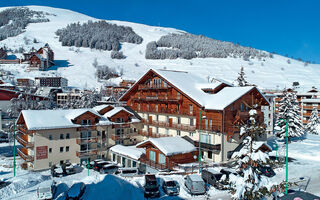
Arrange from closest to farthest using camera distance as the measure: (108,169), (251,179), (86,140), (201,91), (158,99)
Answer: (251,179)
(108,169)
(86,140)
(201,91)
(158,99)

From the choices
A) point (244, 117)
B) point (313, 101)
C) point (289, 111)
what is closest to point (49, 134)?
point (244, 117)

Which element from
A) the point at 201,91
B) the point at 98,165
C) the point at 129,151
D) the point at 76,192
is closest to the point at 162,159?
the point at 129,151

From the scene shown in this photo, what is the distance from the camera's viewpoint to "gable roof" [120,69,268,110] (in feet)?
120

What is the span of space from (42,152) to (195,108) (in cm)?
2372

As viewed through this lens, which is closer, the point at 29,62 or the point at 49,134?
the point at 49,134

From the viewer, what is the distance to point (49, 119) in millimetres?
38688

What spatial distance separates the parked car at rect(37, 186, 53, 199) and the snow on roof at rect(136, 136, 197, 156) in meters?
14.5

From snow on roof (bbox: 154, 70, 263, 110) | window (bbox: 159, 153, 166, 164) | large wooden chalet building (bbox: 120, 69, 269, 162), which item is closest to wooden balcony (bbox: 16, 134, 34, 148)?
window (bbox: 159, 153, 166, 164)

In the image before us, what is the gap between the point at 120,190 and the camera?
85.7ft

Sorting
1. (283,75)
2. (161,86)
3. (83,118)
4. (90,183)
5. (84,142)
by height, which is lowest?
(90,183)

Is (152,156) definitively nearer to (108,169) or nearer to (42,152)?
(108,169)

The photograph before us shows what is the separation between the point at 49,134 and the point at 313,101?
73695 millimetres

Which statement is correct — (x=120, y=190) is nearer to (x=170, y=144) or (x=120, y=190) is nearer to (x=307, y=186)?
(x=170, y=144)

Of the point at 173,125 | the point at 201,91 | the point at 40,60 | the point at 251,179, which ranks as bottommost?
the point at 251,179
